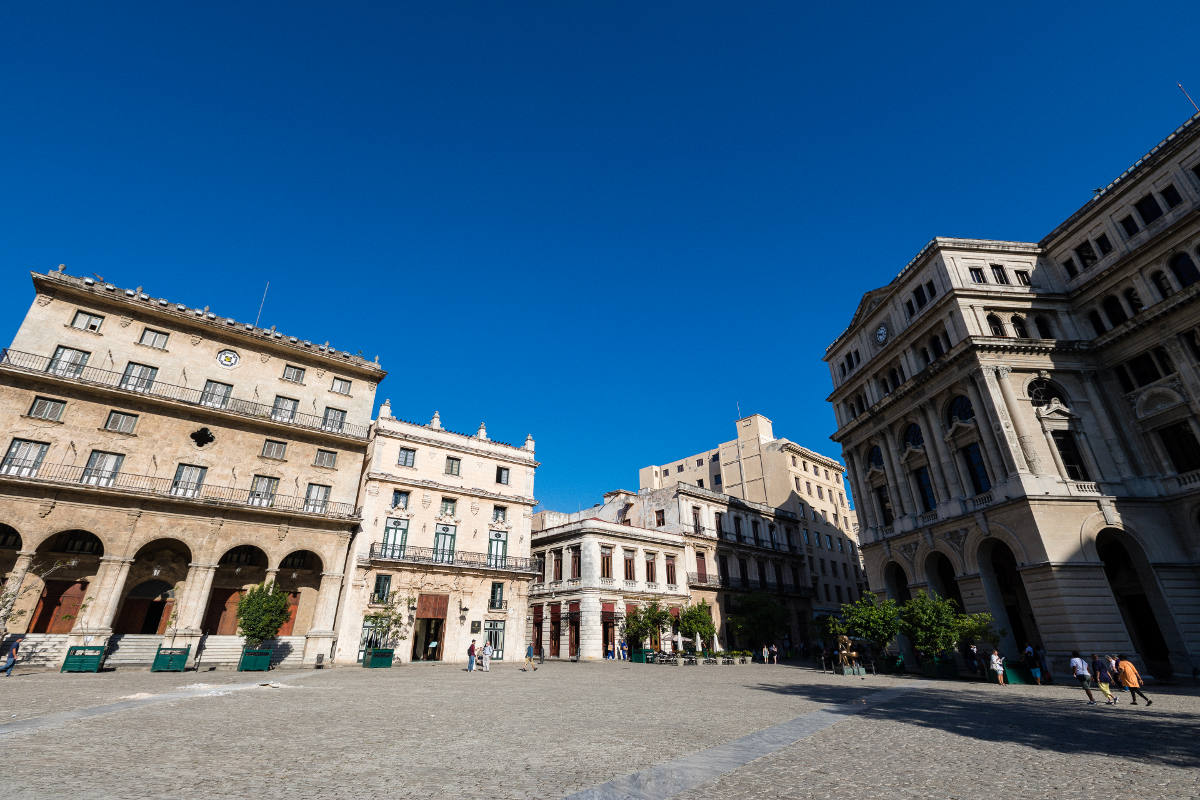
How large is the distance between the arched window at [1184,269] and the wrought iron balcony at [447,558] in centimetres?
3793

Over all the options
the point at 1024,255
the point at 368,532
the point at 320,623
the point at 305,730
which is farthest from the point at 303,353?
the point at 1024,255

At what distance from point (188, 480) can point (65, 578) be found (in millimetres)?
6401

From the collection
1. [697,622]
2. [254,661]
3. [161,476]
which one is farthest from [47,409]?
[697,622]

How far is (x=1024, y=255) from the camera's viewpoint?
3238cm

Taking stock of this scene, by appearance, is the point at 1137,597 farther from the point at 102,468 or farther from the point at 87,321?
the point at 87,321

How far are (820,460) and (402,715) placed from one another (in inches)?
2348

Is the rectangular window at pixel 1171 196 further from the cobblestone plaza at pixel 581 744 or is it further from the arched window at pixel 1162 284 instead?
the cobblestone plaza at pixel 581 744

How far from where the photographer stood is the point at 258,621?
85.5 feet

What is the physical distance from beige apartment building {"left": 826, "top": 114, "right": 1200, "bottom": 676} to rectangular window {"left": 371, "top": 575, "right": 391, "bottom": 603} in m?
29.7

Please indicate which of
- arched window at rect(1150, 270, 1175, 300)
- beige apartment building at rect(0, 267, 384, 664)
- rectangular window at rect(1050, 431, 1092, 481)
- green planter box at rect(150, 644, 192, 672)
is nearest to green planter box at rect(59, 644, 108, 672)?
beige apartment building at rect(0, 267, 384, 664)

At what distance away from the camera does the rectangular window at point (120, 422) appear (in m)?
28.3

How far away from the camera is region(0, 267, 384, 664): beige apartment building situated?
84.4ft

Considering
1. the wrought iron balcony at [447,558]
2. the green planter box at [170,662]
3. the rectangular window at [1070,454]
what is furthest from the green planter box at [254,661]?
the rectangular window at [1070,454]

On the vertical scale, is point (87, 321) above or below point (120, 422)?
above
